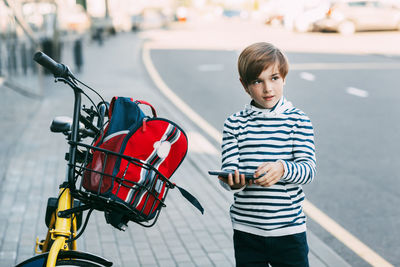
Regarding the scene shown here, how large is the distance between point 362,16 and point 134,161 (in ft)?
86.9

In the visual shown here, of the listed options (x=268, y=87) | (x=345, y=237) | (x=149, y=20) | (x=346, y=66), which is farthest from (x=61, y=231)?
(x=149, y=20)

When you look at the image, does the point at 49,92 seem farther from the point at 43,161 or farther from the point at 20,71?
the point at 43,161

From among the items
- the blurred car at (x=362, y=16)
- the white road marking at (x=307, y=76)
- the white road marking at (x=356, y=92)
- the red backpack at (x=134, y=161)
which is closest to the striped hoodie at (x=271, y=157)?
the red backpack at (x=134, y=161)

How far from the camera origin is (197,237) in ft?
15.2

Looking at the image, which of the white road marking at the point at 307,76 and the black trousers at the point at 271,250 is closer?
the black trousers at the point at 271,250

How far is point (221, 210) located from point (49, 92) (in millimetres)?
8549

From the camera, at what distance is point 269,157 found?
2459mm

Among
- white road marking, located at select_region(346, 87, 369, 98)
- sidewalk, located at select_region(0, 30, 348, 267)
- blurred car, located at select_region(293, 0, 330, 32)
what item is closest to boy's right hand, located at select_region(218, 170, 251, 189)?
sidewalk, located at select_region(0, 30, 348, 267)

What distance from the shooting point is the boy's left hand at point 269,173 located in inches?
90.6

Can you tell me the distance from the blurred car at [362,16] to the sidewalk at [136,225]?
65.6ft

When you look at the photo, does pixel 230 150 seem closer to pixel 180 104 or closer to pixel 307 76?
pixel 180 104

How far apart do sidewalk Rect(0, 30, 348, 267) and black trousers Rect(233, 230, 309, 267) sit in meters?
1.54

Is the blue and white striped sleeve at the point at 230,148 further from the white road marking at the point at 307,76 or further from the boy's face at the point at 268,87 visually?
the white road marking at the point at 307,76

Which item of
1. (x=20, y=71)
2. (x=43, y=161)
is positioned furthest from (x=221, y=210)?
(x=20, y=71)
